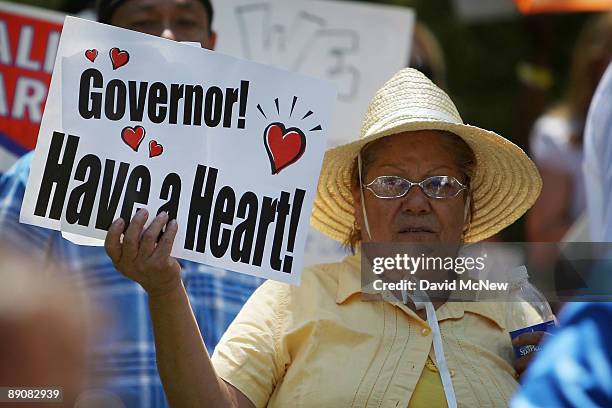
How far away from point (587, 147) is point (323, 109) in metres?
1.35

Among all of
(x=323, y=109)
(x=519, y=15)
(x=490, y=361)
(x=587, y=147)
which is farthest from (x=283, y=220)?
(x=519, y=15)

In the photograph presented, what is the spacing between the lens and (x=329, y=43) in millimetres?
4387

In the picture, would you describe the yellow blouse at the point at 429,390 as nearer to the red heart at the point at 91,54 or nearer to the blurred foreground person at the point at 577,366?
the red heart at the point at 91,54

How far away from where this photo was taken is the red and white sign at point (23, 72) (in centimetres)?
377

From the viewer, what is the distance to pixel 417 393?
2.64 meters

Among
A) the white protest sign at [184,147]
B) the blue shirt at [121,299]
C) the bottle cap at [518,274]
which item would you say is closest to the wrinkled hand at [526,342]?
the bottle cap at [518,274]

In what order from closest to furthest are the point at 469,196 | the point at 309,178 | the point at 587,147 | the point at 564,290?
the point at 564,290 → the point at 309,178 → the point at 469,196 → the point at 587,147

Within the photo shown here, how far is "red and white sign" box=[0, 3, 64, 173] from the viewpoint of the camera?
3770mm

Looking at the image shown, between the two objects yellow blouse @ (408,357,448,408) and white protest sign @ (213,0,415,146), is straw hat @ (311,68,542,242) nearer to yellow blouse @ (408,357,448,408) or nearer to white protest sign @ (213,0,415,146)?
yellow blouse @ (408,357,448,408)

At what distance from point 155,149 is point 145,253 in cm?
27

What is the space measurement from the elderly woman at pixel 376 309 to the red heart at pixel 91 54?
40cm

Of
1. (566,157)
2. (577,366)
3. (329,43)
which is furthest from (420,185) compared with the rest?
(566,157)

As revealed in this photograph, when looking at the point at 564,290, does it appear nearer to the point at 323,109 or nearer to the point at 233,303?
the point at 323,109

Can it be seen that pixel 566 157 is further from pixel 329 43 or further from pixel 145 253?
pixel 145 253
